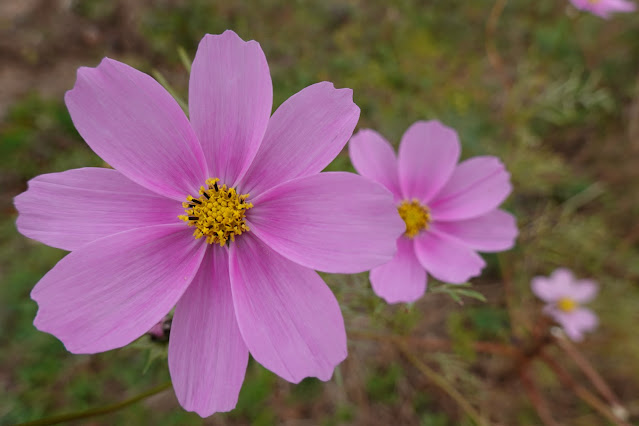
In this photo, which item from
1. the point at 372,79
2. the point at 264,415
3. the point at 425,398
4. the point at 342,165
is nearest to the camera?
the point at 342,165

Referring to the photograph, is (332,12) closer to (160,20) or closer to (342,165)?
(160,20)

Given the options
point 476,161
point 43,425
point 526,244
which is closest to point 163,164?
point 43,425

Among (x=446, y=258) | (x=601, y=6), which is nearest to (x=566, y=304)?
(x=446, y=258)

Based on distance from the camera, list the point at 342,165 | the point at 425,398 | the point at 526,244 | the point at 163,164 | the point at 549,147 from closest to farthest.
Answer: the point at 163,164
the point at 342,165
the point at 425,398
the point at 526,244
the point at 549,147

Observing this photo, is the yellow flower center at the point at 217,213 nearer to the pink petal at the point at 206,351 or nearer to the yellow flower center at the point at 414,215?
the pink petal at the point at 206,351

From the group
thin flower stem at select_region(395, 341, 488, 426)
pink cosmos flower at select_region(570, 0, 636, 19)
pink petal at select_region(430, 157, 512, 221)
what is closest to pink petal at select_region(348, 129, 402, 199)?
pink petal at select_region(430, 157, 512, 221)

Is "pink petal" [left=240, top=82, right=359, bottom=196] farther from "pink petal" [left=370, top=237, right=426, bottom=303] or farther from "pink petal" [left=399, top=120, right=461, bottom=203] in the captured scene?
"pink petal" [left=399, top=120, right=461, bottom=203]
